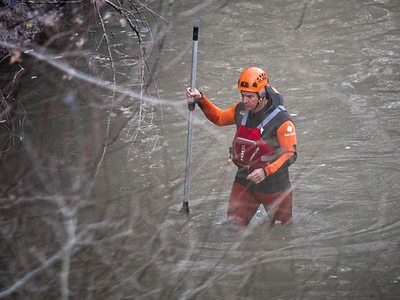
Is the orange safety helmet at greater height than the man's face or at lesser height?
greater

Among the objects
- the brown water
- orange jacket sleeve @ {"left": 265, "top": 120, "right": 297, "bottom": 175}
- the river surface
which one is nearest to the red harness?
orange jacket sleeve @ {"left": 265, "top": 120, "right": 297, "bottom": 175}

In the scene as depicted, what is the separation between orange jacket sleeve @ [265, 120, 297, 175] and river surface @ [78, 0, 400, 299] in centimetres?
120

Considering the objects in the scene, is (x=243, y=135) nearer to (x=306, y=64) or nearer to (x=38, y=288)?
(x=38, y=288)

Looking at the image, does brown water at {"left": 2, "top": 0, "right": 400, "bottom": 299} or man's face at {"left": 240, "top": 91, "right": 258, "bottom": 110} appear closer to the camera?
man's face at {"left": 240, "top": 91, "right": 258, "bottom": 110}

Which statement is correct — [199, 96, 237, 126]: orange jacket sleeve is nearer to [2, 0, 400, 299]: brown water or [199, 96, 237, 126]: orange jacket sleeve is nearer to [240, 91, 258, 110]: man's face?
[240, 91, 258, 110]: man's face

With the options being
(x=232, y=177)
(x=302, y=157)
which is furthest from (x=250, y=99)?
(x=302, y=157)

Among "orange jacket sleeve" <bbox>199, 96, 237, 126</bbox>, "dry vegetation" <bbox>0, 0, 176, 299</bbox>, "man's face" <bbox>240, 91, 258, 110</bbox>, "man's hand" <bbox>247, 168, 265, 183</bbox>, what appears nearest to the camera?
"man's hand" <bbox>247, 168, 265, 183</bbox>

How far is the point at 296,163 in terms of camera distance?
32.1 ft

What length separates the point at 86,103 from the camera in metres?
11.8

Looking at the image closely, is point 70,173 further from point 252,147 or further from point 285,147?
point 285,147

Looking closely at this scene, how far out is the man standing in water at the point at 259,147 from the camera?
6.79 m

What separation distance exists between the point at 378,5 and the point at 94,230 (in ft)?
33.2

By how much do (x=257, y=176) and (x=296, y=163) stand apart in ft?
10.4

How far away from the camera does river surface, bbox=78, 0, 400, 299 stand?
7.21 meters
